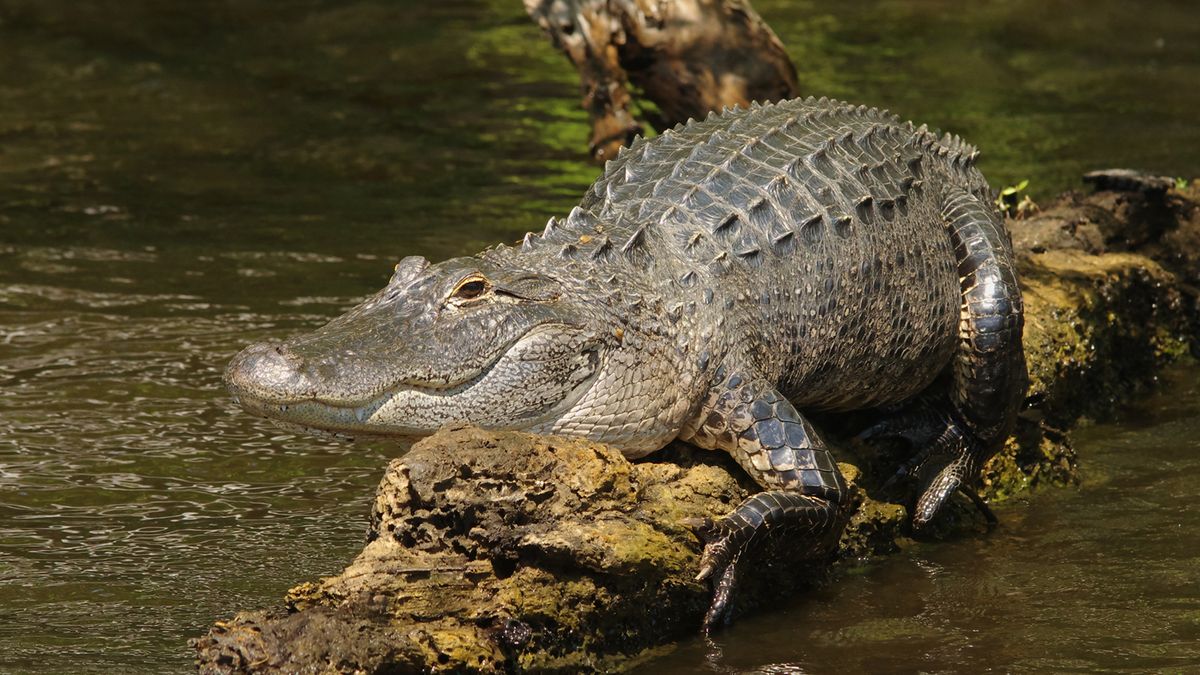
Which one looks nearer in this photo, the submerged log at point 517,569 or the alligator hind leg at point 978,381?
the submerged log at point 517,569

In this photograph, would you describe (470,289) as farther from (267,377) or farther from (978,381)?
(978,381)

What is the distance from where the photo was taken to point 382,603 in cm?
431

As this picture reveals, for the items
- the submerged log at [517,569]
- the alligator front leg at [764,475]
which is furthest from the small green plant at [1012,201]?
the alligator front leg at [764,475]

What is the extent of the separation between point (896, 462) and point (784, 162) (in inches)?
48.8

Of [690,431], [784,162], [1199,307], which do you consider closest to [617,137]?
[1199,307]

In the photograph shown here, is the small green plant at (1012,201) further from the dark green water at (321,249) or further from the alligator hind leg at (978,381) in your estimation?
the alligator hind leg at (978,381)

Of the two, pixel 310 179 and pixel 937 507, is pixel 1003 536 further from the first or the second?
pixel 310 179

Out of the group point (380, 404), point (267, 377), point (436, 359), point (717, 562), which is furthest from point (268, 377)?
point (717, 562)

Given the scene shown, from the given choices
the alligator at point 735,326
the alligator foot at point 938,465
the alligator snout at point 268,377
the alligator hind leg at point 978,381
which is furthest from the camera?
the alligator hind leg at point 978,381

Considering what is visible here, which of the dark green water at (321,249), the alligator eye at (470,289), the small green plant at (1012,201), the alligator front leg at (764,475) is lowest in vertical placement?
the dark green water at (321,249)

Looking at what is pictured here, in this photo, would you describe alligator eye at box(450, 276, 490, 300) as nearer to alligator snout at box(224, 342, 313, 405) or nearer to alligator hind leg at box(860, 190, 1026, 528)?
alligator snout at box(224, 342, 313, 405)

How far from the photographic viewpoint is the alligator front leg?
489cm

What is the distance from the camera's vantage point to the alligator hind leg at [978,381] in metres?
6.13

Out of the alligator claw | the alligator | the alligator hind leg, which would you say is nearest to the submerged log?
the alligator claw
